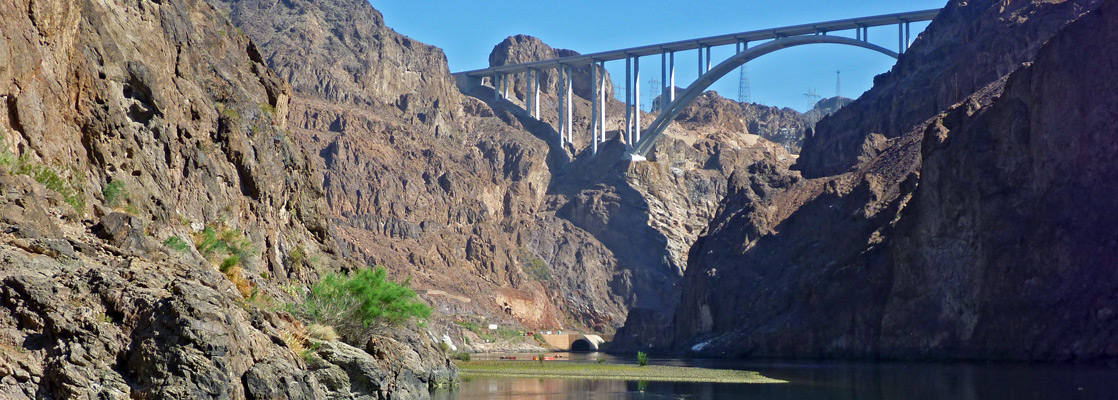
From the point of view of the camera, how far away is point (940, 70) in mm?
128125

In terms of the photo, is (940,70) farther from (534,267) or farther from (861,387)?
(861,387)

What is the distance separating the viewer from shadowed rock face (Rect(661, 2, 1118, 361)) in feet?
245

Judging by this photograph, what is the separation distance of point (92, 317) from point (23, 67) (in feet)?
45.0

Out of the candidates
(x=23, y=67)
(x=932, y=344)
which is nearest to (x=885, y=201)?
(x=932, y=344)

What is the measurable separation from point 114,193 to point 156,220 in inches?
83.9

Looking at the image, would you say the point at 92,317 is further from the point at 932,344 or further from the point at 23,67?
the point at 932,344

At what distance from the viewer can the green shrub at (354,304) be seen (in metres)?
45.9

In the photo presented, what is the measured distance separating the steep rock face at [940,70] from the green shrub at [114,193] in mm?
94052

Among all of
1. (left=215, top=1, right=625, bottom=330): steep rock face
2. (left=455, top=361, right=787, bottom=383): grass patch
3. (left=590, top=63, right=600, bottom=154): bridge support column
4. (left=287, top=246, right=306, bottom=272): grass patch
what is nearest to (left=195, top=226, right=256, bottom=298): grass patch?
(left=287, top=246, right=306, bottom=272): grass patch

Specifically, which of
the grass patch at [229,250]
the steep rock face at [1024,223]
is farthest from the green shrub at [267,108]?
the steep rock face at [1024,223]

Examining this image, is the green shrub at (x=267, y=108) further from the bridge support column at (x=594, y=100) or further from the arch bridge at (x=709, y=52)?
the bridge support column at (x=594, y=100)

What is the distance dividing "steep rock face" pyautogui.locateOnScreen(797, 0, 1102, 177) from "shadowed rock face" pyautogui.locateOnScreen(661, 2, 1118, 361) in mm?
860

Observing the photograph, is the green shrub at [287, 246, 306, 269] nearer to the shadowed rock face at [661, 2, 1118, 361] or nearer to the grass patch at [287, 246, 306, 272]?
the grass patch at [287, 246, 306, 272]

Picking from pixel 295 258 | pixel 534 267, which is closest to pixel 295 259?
pixel 295 258
